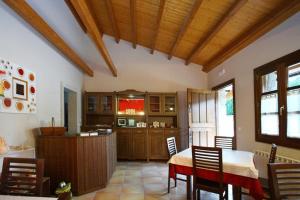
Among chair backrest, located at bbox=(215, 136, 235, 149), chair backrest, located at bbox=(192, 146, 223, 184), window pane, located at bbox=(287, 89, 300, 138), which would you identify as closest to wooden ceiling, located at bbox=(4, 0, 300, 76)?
window pane, located at bbox=(287, 89, 300, 138)

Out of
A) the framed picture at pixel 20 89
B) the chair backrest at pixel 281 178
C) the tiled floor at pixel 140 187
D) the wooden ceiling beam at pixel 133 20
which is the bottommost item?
the tiled floor at pixel 140 187

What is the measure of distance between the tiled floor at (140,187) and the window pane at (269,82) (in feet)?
7.03

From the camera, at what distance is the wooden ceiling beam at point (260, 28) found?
125 inches

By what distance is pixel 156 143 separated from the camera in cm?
651

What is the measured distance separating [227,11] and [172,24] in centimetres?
140

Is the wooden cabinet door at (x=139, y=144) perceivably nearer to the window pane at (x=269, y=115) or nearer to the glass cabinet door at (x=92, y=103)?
the glass cabinet door at (x=92, y=103)

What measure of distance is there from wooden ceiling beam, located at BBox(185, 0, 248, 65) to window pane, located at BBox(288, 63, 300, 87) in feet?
4.10

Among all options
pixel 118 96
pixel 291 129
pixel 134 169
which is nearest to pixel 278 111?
pixel 291 129

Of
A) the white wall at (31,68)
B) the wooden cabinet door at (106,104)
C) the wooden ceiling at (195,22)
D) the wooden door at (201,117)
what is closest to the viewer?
the white wall at (31,68)

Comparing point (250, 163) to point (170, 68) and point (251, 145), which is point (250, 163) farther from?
point (170, 68)

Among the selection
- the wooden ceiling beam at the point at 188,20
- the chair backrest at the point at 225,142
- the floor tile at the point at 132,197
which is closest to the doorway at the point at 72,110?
the floor tile at the point at 132,197

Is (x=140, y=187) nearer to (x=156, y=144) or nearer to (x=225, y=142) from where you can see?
(x=225, y=142)

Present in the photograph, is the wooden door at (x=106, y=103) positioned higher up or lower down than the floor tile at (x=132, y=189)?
higher up

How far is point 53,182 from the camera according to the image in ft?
12.2
